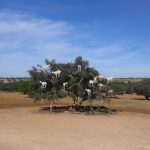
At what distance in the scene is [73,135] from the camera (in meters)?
20.8

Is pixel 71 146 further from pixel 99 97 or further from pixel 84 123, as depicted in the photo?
pixel 99 97

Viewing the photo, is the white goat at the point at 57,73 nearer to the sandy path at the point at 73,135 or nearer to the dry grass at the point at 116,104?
the sandy path at the point at 73,135

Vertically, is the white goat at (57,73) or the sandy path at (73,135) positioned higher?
the white goat at (57,73)

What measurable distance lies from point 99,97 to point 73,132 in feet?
47.5

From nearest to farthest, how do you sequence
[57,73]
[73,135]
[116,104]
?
[73,135] → [57,73] → [116,104]

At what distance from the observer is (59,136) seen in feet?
66.4

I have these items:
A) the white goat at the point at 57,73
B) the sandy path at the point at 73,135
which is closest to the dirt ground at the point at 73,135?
the sandy path at the point at 73,135

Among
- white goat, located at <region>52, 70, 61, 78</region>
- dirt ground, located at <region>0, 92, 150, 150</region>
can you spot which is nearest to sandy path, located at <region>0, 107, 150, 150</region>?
dirt ground, located at <region>0, 92, 150, 150</region>

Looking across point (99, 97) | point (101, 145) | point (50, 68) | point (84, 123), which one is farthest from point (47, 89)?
point (101, 145)

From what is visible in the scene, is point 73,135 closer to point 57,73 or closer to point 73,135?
point 73,135

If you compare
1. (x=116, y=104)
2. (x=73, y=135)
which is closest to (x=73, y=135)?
(x=73, y=135)

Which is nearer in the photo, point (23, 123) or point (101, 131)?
point (101, 131)

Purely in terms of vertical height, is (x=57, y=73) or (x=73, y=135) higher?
(x=57, y=73)

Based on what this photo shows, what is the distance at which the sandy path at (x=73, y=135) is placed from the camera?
17.4 m
